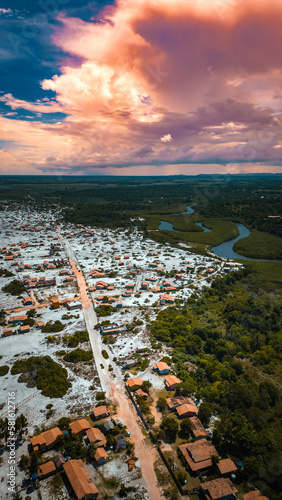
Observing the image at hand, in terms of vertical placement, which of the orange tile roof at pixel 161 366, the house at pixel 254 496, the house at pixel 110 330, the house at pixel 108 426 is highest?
the house at pixel 110 330

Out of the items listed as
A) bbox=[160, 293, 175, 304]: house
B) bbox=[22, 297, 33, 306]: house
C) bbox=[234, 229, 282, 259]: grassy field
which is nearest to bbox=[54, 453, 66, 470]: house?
bbox=[22, 297, 33, 306]: house

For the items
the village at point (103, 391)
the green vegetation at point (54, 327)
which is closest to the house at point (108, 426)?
the village at point (103, 391)

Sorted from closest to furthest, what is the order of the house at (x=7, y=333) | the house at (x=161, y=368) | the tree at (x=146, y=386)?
the tree at (x=146, y=386) < the house at (x=161, y=368) < the house at (x=7, y=333)

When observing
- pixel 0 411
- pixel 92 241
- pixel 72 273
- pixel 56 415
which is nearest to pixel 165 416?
pixel 56 415

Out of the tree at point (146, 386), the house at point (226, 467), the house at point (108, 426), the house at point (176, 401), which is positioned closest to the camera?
the house at point (226, 467)

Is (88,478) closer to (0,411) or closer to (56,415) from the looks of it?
(56,415)

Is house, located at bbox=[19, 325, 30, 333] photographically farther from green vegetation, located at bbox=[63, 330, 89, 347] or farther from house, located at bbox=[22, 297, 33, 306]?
house, located at bbox=[22, 297, 33, 306]

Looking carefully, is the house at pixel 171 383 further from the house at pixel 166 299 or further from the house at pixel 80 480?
the house at pixel 166 299
